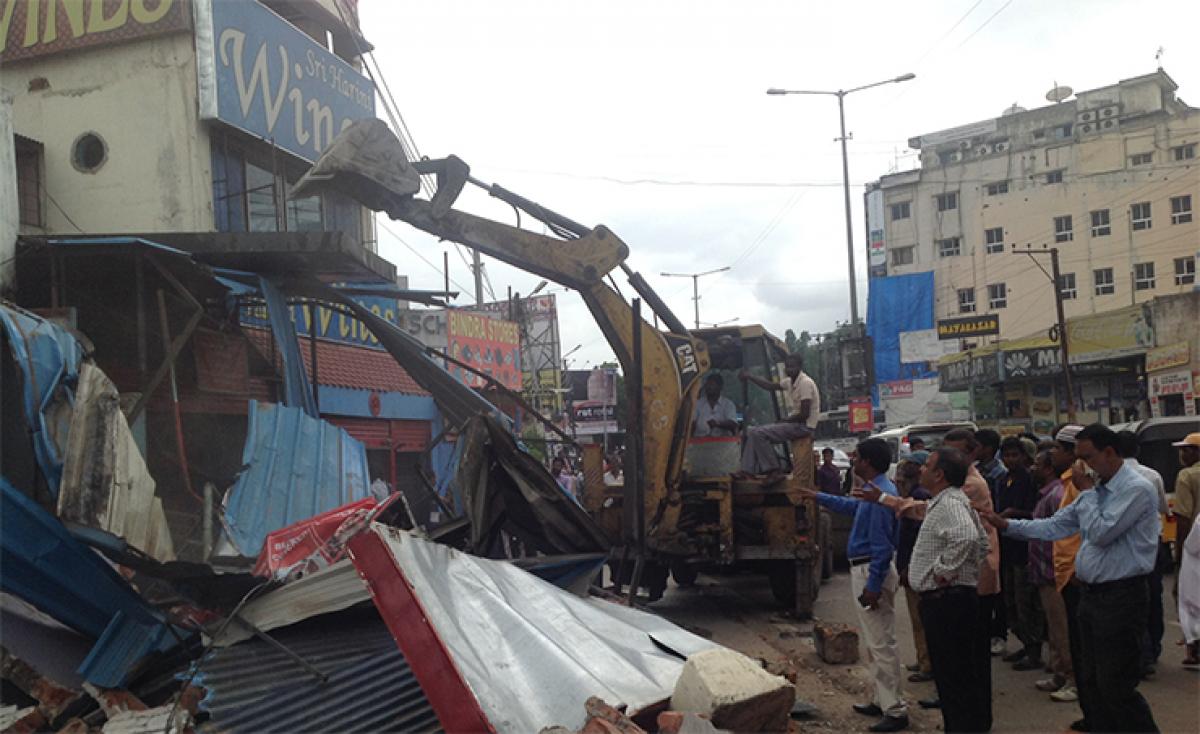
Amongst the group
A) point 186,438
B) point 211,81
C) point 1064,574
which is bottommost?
point 1064,574

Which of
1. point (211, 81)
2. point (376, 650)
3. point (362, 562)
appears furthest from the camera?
point (211, 81)

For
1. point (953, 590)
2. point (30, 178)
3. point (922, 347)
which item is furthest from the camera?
point (922, 347)

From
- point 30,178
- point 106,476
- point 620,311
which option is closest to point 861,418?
point 620,311

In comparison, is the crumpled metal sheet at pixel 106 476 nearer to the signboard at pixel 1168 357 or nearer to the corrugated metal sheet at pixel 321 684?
the corrugated metal sheet at pixel 321 684

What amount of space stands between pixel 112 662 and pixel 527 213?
200 inches

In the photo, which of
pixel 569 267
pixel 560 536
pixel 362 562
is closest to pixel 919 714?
pixel 560 536

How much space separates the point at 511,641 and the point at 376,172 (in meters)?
4.54

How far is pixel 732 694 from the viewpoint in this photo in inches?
Answer: 181

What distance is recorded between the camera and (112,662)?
17.4ft

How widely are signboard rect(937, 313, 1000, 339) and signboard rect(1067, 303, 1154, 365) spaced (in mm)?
10330

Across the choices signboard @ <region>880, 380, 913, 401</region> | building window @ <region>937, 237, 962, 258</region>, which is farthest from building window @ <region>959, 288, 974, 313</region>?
signboard @ <region>880, 380, 913, 401</region>

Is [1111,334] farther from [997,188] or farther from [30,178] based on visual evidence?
[30,178]

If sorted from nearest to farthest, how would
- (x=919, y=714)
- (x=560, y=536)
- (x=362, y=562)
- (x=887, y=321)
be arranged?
1. (x=362, y=562)
2. (x=919, y=714)
3. (x=560, y=536)
4. (x=887, y=321)

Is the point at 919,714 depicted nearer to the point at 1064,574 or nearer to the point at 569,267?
the point at 1064,574
